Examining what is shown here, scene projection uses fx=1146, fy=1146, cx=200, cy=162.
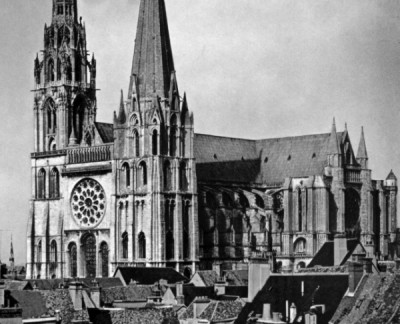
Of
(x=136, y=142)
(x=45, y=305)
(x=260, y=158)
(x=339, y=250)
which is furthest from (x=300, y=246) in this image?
(x=45, y=305)

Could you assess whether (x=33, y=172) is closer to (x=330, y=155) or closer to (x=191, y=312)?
(x=330, y=155)

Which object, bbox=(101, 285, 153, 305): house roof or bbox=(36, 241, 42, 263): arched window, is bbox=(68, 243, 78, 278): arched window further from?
bbox=(101, 285, 153, 305): house roof

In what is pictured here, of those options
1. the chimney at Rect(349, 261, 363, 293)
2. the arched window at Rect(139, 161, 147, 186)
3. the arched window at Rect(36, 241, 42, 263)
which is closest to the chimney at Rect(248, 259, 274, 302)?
the chimney at Rect(349, 261, 363, 293)

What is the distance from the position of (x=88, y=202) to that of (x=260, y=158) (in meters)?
27.6

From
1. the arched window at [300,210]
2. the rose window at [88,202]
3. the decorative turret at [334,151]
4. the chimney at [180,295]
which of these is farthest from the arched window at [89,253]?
the chimney at [180,295]

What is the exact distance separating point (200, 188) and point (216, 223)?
174 inches

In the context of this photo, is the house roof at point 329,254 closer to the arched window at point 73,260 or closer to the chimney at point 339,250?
the chimney at point 339,250

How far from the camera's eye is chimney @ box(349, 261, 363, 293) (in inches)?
2144

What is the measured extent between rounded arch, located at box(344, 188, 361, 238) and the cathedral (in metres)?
0.17

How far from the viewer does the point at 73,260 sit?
131 metres

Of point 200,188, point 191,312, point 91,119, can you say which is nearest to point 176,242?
point 200,188

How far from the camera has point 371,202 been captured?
451 feet

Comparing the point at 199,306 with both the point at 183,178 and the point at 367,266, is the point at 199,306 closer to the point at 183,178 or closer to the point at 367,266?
the point at 367,266

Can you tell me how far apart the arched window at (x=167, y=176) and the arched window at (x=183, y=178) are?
1.41m
